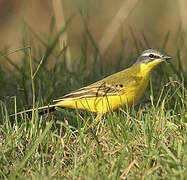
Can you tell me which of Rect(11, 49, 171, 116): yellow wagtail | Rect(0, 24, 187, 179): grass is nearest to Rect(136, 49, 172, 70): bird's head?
Rect(11, 49, 171, 116): yellow wagtail

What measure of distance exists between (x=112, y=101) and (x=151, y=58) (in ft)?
2.69

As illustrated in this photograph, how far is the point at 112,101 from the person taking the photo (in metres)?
5.52

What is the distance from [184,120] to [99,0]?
1025 cm

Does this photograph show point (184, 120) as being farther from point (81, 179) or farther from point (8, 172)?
point (8, 172)

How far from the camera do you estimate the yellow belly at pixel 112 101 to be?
5.48m

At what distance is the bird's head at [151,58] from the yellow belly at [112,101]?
0.38 metres

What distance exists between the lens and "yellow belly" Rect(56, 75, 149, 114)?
5484mm

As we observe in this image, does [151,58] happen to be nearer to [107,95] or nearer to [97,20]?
[107,95]

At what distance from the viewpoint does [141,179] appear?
345cm

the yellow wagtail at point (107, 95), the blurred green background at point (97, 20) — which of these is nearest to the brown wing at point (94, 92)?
the yellow wagtail at point (107, 95)

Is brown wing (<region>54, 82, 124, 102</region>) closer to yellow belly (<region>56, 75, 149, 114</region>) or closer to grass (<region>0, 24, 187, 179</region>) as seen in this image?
yellow belly (<region>56, 75, 149, 114</region>)

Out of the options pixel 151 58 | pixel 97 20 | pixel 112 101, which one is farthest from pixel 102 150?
pixel 97 20

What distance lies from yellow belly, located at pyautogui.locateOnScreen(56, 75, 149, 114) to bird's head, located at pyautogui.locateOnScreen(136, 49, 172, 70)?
381 mm

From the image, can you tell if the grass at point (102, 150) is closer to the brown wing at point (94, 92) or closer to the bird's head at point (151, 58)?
the brown wing at point (94, 92)
